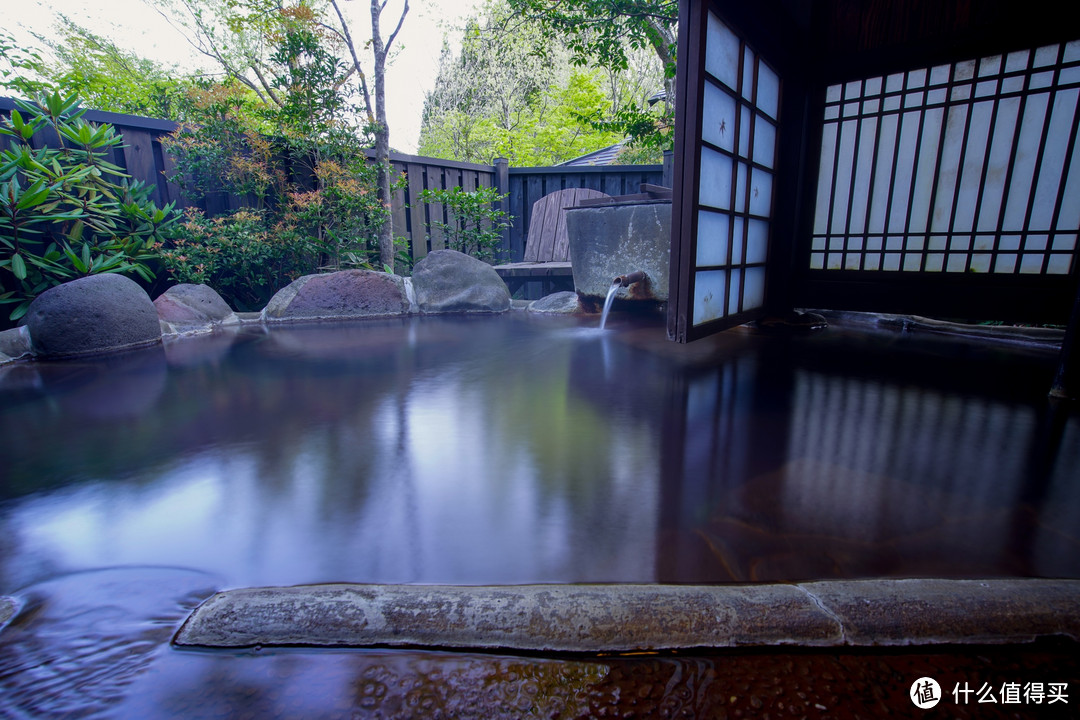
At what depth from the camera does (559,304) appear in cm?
521

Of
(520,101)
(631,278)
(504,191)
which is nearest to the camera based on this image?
(631,278)

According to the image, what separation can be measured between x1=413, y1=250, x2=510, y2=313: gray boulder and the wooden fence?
1114 millimetres

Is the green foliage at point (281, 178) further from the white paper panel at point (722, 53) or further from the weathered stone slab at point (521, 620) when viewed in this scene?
the weathered stone slab at point (521, 620)

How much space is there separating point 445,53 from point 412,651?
1814 centimetres

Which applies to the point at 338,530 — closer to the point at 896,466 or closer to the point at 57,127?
the point at 896,466

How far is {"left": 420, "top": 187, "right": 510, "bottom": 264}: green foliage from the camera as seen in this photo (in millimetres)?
6035

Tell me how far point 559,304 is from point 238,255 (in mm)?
2966

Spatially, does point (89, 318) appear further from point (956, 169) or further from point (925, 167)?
point (956, 169)

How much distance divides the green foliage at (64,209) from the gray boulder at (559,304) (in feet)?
11.0

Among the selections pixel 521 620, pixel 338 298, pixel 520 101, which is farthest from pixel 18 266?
pixel 520 101

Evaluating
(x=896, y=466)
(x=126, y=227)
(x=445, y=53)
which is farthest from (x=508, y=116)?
(x=896, y=466)

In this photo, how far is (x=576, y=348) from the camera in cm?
331

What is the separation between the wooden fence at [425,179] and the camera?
4480mm

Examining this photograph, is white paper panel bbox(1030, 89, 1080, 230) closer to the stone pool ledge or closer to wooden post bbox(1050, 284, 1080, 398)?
wooden post bbox(1050, 284, 1080, 398)
